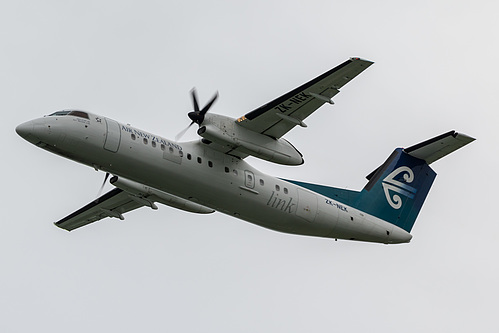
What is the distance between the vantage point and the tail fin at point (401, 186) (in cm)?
2122

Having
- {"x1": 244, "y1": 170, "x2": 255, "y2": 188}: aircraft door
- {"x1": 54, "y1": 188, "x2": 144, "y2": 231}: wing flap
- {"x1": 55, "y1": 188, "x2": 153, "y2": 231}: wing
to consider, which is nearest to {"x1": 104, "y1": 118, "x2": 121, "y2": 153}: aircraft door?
{"x1": 244, "y1": 170, "x2": 255, "y2": 188}: aircraft door

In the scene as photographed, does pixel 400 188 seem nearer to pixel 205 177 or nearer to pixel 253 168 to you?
pixel 253 168

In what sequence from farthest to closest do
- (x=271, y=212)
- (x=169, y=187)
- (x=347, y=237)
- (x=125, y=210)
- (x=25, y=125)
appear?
(x=125, y=210), (x=347, y=237), (x=271, y=212), (x=169, y=187), (x=25, y=125)

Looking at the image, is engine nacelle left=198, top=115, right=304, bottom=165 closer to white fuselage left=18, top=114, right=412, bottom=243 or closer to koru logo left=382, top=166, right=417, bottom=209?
white fuselage left=18, top=114, right=412, bottom=243

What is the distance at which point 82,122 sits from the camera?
16.9 m

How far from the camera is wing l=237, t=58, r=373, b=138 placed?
16922mm

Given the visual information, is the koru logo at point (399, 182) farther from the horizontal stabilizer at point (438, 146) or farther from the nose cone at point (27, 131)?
the nose cone at point (27, 131)

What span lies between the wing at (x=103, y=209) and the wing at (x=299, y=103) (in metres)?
4.77

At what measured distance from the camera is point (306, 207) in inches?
776

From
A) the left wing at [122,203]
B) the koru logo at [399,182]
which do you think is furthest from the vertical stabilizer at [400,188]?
the left wing at [122,203]

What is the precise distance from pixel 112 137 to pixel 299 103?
181 inches

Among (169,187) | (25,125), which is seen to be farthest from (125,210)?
(25,125)

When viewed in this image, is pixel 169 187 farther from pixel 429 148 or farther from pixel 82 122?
pixel 429 148

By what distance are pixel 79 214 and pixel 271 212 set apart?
695 centimetres
